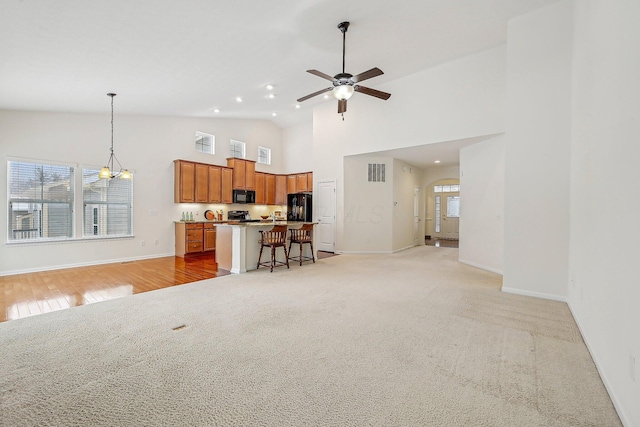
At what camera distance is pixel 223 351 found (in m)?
2.40

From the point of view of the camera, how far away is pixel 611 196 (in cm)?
206

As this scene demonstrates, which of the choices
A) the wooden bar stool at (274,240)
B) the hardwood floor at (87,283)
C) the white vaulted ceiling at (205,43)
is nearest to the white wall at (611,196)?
the white vaulted ceiling at (205,43)

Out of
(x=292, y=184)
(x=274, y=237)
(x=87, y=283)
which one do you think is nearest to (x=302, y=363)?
(x=274, y=237)

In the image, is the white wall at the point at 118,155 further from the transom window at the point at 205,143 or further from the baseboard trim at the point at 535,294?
the baseboard trim at the point at 535,294

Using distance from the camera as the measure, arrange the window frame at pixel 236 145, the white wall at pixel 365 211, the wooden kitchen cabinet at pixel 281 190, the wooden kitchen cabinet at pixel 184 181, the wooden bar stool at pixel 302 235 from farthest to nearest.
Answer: the wooden kitchen cabinet at pixel 281 190 < the window frame at pixel 236 145 < the white wall at pixel 365 211 < the wooden kitchen cabinet at pixel 184 181 < the wooden bar stool at pixel 302 235

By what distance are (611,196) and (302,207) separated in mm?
6928

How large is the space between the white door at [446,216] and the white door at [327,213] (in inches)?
239

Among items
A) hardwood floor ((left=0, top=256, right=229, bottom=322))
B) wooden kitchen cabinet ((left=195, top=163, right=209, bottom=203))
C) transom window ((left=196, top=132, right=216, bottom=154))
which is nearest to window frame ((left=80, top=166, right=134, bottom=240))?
hardwood floor ((left=0, top=256, right=229, bottom=322))

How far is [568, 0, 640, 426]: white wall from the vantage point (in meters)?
1.69

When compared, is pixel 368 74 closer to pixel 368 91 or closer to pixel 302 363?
pixel 368 91

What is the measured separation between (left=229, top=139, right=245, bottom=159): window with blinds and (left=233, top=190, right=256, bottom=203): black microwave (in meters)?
1.22

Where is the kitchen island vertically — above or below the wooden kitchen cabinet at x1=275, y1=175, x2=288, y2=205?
below

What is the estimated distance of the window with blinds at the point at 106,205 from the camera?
6137 mm

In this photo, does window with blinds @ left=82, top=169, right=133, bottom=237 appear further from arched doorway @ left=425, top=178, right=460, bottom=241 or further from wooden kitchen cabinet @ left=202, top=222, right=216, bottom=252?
arched doorway @ left=425, top=178, right=460, bottom=241
